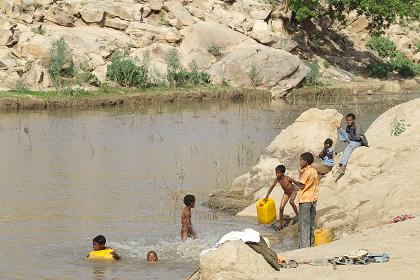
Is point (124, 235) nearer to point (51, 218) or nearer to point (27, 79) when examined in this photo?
point (51, 218)

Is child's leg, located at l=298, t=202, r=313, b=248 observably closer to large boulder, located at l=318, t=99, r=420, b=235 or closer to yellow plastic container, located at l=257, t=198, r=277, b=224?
large boulder, located at l=318, t=99, r=420, b=235

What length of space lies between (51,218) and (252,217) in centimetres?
360

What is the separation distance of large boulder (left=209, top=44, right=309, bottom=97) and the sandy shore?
2992cm

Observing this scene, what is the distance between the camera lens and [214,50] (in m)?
45.7

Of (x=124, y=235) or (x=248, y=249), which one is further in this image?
(x=124, y=235)

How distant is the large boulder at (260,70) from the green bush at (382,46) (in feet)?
42.0

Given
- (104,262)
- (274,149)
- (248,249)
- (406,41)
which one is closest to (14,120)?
(274,149)

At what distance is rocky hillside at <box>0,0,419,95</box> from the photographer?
40.7m

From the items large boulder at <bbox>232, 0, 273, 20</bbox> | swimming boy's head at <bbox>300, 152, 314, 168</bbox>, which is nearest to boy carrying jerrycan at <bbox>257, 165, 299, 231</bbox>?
swimming boy's head at <bbox>300, 152, 314, 168</bbox>

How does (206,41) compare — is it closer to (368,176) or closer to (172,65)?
(172,65)

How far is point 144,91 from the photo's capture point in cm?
4006

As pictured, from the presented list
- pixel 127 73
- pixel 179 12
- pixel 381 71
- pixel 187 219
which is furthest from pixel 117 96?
pixel 187 219

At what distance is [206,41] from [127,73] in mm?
7017

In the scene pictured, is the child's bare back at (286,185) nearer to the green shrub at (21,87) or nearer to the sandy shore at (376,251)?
the sandy shore at (376,251)
